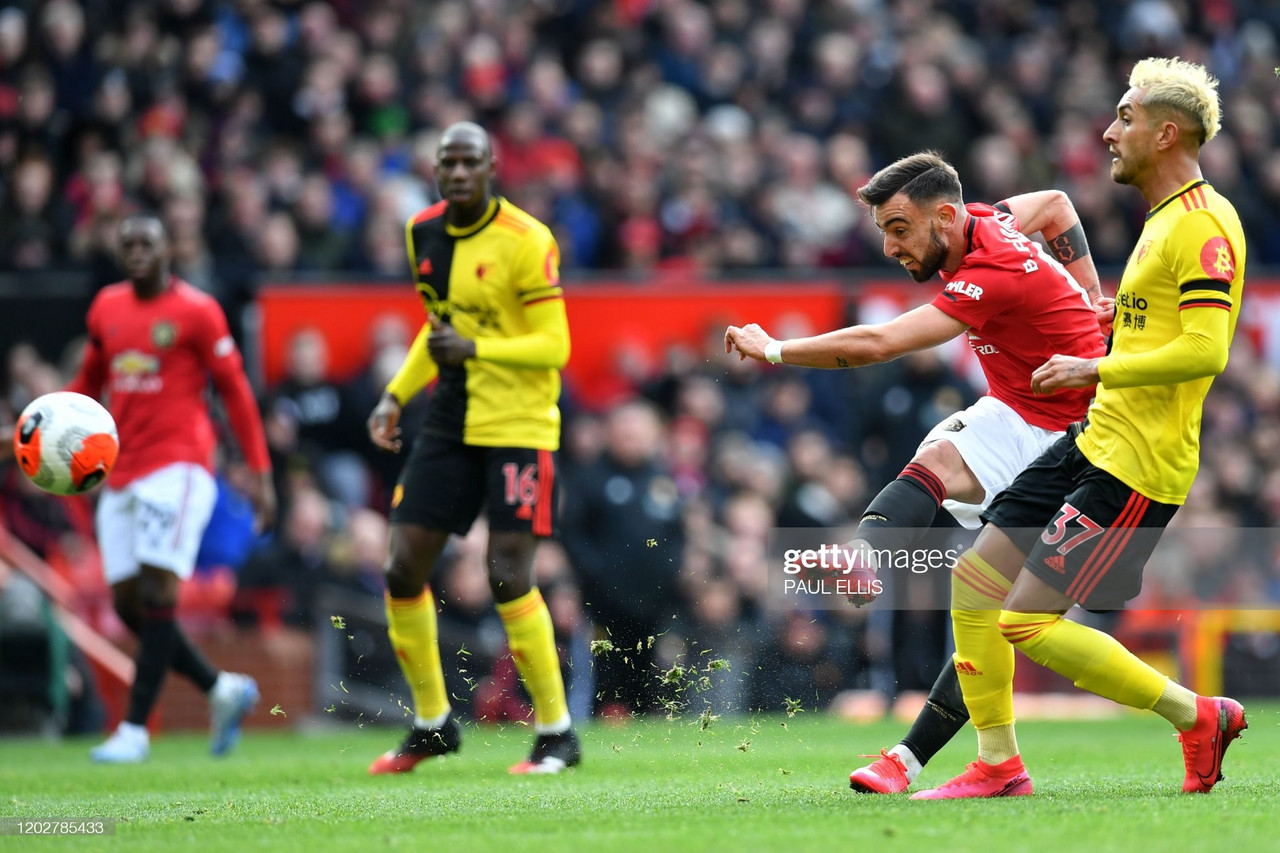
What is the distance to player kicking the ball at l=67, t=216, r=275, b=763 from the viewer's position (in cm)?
896

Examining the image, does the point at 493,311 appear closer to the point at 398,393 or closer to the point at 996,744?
the point at 398,393

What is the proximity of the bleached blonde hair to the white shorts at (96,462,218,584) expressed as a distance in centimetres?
547

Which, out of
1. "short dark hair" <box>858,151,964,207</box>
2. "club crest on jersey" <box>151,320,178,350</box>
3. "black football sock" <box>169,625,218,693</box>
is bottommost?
"black football sock" <box>169,625,218,693</box>

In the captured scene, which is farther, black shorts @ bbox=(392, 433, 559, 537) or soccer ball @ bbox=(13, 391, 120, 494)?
black shorts @ bbox=(392, 433, 559, 537)

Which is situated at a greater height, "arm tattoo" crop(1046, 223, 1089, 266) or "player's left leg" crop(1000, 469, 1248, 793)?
"arm tattoo" crop(1046, 223, 1089, 266)

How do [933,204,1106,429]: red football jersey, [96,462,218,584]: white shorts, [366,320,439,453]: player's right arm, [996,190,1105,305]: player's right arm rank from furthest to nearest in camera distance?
[96,462,218,584]: white shorts, [366,320,439,453]: player's right arm, [996,190,1105,305]: player's right arm, [933,204,1106,429]: red football jersey

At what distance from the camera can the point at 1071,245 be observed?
657 cm

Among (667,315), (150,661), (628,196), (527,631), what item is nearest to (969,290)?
(527,631)

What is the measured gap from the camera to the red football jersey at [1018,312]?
5.80 meters

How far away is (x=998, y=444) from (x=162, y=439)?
478 centimetres

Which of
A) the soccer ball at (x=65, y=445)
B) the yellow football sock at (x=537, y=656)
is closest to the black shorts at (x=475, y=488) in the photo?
the yellow football sock at (x=537, y=656)

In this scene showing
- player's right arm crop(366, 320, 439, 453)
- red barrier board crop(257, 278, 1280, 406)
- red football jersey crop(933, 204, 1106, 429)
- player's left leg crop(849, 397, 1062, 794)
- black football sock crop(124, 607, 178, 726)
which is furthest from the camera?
red barrier board crop(257, 278, 1280, 406)

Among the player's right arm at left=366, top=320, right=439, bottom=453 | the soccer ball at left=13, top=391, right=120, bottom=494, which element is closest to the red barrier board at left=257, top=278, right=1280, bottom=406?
the player's right arm at left=366, top=320, right=439, bottom=453

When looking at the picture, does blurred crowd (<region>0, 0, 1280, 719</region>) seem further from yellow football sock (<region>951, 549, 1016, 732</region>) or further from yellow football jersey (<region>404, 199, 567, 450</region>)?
yellow football sock (<region>951, 549, 1016, 732</region>)
